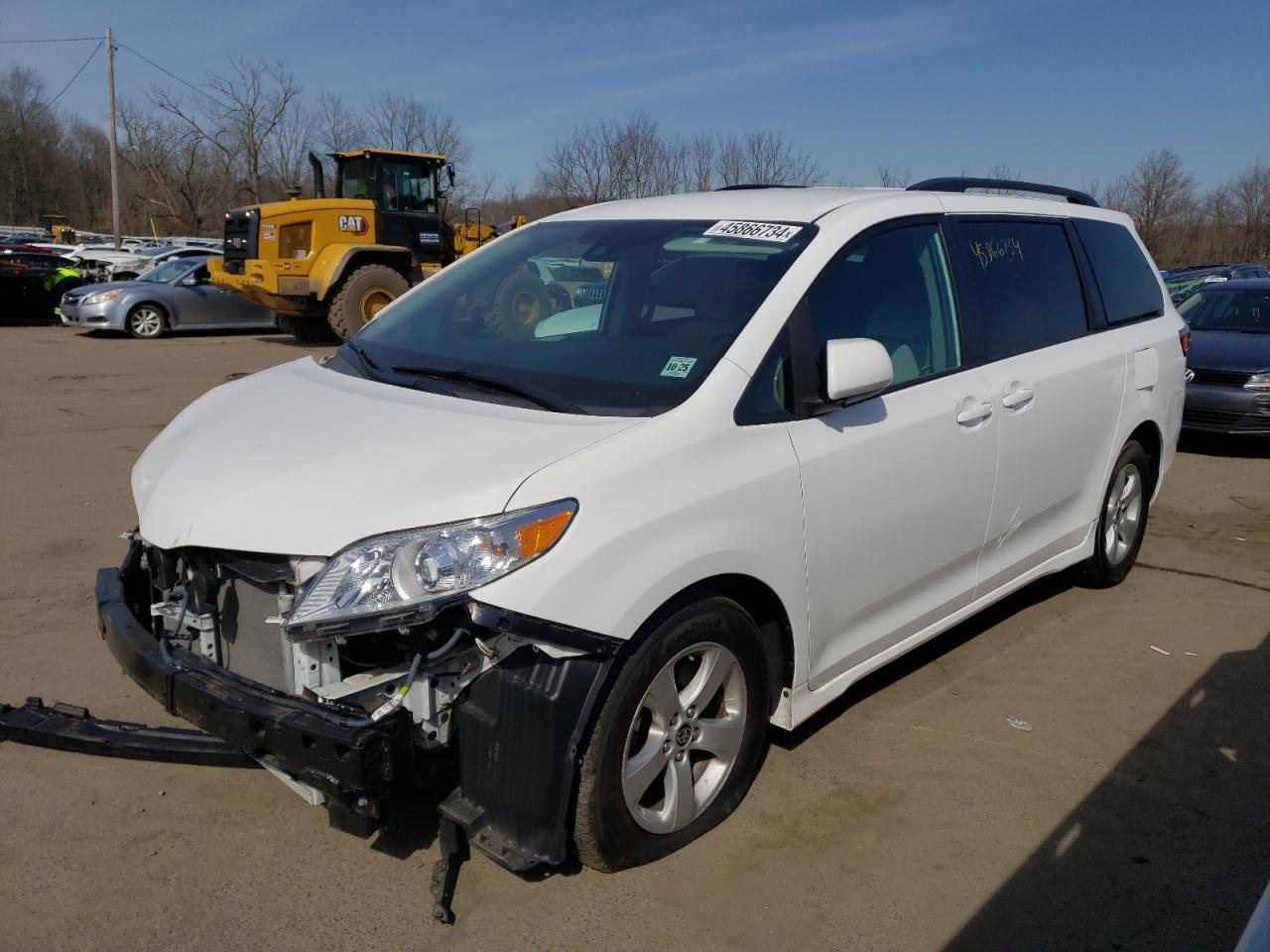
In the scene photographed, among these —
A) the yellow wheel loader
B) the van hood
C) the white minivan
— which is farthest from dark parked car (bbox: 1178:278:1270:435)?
the yellow wheel loader

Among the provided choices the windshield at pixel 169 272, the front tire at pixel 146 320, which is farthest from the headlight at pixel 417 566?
the windshield at pixel 169 272

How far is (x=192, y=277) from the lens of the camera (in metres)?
19.0

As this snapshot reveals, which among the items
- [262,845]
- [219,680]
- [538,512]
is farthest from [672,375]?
[262,845]

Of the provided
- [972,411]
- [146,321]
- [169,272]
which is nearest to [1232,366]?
[972,411]

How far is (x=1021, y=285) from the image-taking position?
4.43 m

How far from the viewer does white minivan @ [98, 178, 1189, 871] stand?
2604mm

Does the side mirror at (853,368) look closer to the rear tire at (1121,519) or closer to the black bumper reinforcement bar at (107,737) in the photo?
the black bumper reinforcement bar at (107,737)

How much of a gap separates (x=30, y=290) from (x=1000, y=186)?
69.7 ft

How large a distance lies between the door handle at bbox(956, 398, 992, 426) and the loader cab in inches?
578

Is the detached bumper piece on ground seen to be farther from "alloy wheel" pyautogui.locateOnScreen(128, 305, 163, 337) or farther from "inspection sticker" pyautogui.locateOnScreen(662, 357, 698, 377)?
"alloy wheel" pyautogui.locateOnScreen(128, 305, 163, 337)

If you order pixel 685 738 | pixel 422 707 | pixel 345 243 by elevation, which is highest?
pixel 345 243

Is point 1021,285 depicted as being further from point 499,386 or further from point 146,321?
point 146,321

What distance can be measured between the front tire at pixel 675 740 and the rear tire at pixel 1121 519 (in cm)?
275

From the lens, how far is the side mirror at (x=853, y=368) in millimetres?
3162
